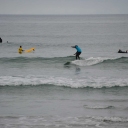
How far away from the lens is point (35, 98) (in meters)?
17.0

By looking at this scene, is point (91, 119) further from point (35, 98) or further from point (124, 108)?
point (35, 98)

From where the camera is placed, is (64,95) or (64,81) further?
(64,81)

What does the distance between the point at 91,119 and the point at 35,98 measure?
4.55 metres

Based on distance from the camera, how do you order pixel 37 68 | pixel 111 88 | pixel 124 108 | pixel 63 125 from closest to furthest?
pixel 63 125, pixel 124 108, pixel 111 88, pixel 37 68

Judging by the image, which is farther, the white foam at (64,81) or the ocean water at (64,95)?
the white foam at (64,81)

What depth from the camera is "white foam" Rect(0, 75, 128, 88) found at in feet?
64.6

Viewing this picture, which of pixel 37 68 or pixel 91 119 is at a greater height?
pixel 37 68

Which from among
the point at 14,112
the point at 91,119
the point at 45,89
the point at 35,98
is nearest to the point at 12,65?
the point at 45,89

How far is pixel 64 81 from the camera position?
2088cm

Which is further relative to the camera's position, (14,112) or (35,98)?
(35,98)

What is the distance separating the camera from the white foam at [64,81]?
19.7 m

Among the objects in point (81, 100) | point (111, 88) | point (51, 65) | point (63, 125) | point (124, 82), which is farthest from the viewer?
point (51, 65)

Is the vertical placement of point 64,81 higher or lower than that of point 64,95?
higher

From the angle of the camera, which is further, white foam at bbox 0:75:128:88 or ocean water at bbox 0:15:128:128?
white foam at bbox 0:75:128:88
